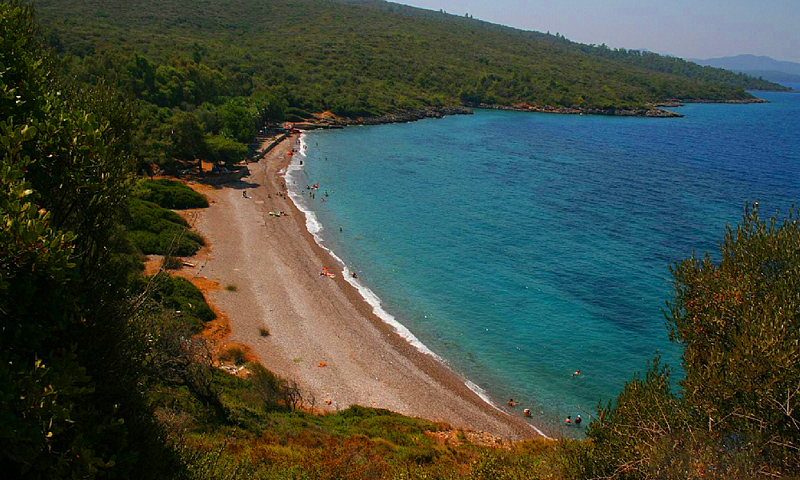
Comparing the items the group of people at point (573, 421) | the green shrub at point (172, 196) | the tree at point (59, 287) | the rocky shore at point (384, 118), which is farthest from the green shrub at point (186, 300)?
the rocky shore at point (384, 118)

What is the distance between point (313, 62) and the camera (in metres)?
128

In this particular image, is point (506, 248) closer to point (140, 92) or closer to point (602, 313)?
point (602, 313)

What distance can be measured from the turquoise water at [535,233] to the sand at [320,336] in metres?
1.74

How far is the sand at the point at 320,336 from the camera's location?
22.3 meters

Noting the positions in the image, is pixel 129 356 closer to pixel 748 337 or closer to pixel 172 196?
pixel 748 337

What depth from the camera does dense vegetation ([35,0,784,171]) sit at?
197 ft

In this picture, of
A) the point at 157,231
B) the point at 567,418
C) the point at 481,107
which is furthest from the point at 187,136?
the point at 481,107

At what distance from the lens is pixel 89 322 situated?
6.83 metres

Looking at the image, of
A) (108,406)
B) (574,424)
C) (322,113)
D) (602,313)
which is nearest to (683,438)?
(108,406)

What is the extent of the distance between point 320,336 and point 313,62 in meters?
114

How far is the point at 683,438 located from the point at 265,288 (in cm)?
2568

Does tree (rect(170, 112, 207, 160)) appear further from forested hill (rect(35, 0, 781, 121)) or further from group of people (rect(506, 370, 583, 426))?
group of people (rect(506, 370, 583, 426))

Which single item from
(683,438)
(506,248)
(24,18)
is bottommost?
(506,248)

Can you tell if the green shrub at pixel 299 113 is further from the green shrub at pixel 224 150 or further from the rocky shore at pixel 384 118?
the green shrub at pixel 224 150
